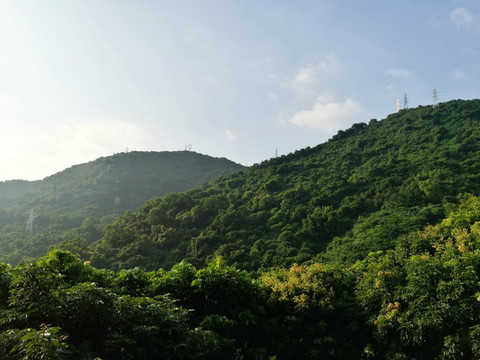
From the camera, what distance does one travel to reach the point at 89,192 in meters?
73.8

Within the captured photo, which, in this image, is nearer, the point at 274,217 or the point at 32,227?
the point at 274,217

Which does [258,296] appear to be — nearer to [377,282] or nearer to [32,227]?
[377,282]

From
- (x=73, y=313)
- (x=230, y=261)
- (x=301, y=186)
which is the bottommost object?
(x=230, y=261)

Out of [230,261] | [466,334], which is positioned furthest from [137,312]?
[230,261]

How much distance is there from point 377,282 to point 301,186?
3217 centimetres

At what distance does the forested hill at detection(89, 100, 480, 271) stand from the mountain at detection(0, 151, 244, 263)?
15.2 m

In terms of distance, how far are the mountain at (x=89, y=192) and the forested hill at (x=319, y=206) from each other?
1515cm

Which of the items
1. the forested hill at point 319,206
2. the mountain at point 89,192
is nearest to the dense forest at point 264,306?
the forested hill at point 319,206

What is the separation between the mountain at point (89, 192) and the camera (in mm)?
51522

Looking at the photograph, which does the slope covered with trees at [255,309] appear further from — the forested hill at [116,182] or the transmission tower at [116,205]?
the forested hill at [116,182]

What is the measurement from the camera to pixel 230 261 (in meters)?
29.7

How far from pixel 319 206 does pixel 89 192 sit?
53.8m

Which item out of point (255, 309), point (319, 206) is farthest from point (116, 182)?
point (255, 309)

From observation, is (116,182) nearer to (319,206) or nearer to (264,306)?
(319,206)
